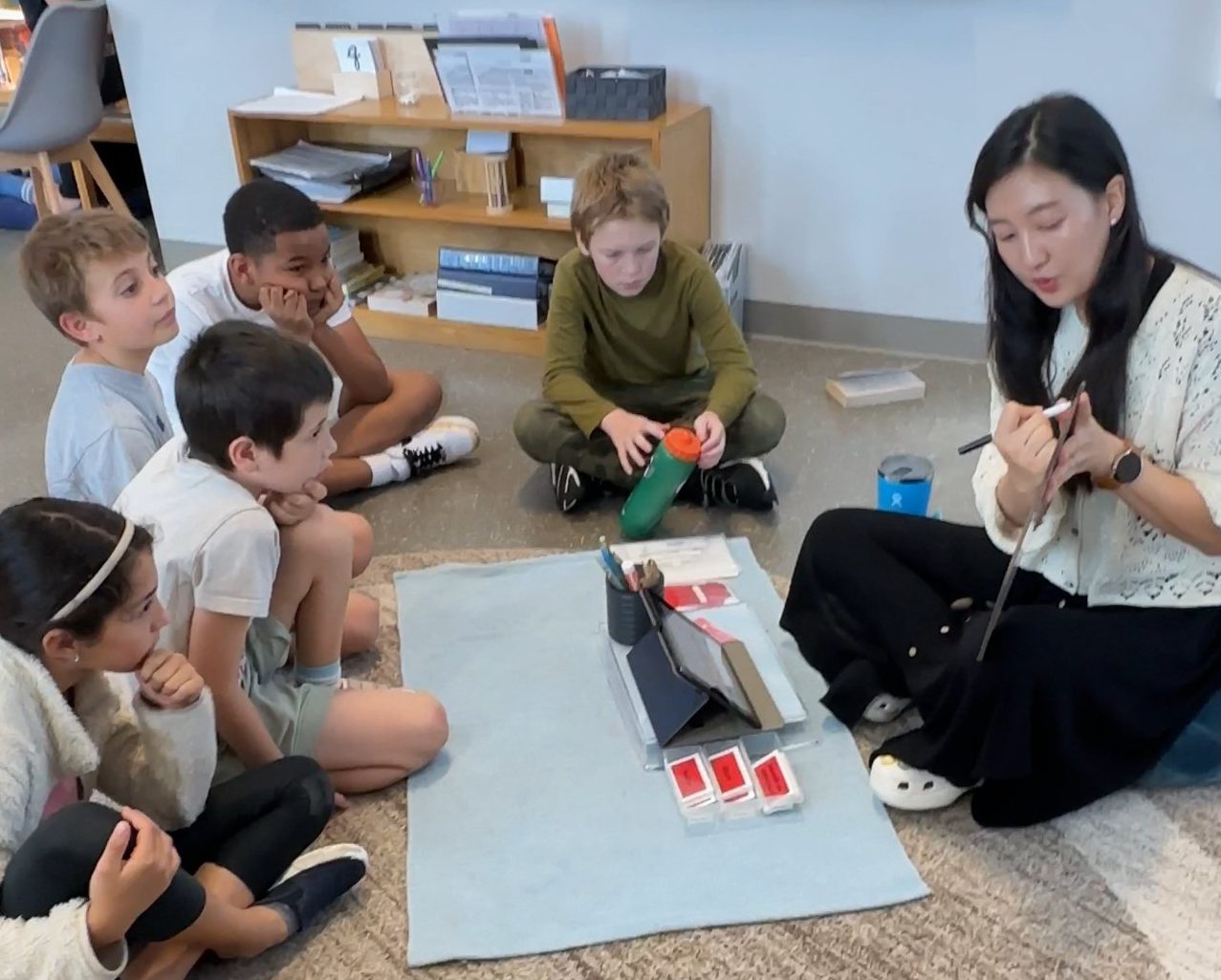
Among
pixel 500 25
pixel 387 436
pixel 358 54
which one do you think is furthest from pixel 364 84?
pixel 387 436

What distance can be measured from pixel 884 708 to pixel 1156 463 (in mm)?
455

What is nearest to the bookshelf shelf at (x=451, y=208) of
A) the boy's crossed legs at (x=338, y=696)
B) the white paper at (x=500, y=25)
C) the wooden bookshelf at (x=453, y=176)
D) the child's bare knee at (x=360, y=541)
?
the wooden bookshelf at (x=453, y=176)

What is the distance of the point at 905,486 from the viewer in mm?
1722

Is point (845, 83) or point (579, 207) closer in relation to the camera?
point (579, 207)

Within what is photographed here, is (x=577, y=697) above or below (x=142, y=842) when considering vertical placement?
below

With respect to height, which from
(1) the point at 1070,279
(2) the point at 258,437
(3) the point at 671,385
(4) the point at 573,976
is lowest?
(4) the point at 573,976

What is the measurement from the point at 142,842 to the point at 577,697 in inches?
25.5

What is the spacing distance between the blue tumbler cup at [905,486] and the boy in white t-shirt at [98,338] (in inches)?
42.5

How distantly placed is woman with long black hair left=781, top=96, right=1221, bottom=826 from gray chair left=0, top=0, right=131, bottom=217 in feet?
7.56

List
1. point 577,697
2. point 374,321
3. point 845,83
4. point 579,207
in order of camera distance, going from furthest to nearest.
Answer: point 374,321
point 845,83
point 579,207
point 577,697

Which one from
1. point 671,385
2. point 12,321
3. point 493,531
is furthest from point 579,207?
point 12,321

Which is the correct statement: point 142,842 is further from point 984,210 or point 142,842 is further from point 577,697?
point 984,210

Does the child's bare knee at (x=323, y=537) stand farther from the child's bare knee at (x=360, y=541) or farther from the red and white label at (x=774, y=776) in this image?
the red and white label at (x=774, y=776)

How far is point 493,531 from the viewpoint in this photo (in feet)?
6.25
